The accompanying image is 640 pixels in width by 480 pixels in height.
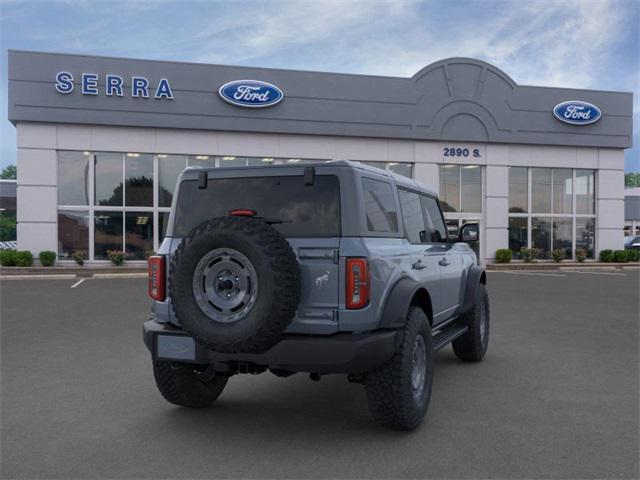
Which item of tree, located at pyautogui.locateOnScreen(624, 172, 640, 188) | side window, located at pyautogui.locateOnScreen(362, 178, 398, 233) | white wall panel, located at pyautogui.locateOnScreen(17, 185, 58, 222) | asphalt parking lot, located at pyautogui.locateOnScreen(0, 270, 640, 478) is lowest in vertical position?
asphalt parking lot, located at pyautogui.locateOnScreen(0, 270, 640, 478)

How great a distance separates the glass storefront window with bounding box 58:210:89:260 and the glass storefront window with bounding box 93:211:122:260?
0.37m

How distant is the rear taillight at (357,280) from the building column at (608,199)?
90.1ft

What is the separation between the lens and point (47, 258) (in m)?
21.9

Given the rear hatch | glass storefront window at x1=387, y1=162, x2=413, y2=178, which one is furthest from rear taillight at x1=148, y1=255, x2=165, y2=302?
glass storefront window at x1=387, y1=162, x2=413, y2=178

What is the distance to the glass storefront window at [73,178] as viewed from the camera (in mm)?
22797

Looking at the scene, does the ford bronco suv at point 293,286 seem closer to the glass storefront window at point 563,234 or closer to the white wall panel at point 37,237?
the white wall panel at point 37,237

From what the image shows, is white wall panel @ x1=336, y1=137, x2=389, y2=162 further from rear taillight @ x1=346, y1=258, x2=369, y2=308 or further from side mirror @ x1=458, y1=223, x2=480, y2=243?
rear taillight @ x1=346, y1=258, x2=369, y2=308

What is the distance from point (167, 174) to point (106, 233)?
3.40 m

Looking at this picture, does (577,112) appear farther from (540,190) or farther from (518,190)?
(518,190)

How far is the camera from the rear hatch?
4.16 meters

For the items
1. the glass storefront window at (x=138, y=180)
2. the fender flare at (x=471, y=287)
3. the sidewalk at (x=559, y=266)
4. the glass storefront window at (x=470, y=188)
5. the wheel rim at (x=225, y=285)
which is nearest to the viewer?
the wheel rim at (x=225, y=285)

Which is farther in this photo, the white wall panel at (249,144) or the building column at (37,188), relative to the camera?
the white wall panel at (249,144)

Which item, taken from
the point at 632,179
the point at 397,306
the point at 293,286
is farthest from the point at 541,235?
the point at 632,179

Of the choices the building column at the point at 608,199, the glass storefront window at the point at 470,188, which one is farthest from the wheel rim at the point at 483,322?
the building column at the point at 608,199
